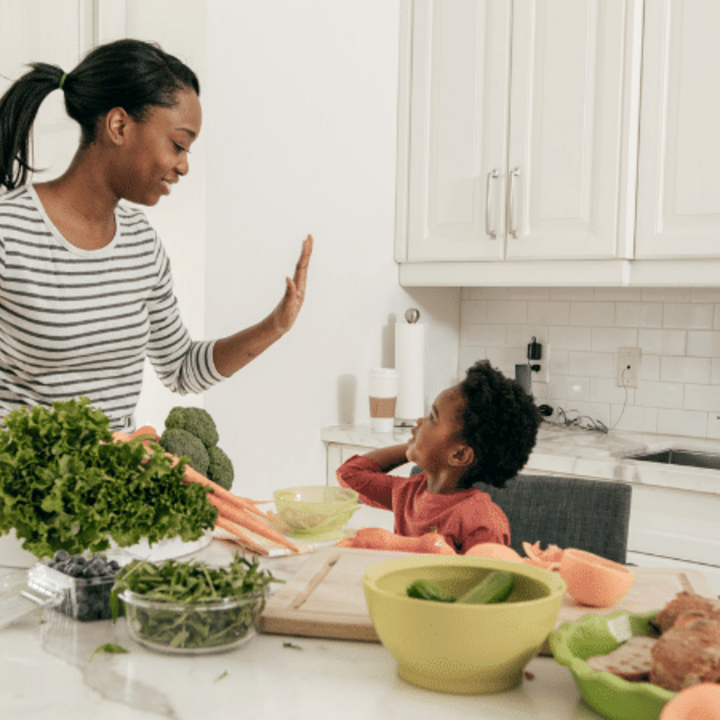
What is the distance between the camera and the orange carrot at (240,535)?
1.17 m

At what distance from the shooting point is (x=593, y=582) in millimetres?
902

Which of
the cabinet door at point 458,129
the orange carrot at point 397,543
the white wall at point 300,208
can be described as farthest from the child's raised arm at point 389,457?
the cabinet door at point 458,129

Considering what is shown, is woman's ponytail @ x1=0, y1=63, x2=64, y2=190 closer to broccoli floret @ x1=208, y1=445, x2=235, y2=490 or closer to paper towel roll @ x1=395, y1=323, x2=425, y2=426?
broccoli floret @ x1=208, y1=445, x2=235, y2=490

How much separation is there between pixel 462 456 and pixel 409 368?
1.42 metres

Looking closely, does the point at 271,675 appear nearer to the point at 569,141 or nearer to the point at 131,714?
the point at 131,714

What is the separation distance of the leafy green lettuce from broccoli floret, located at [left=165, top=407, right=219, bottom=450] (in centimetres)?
59

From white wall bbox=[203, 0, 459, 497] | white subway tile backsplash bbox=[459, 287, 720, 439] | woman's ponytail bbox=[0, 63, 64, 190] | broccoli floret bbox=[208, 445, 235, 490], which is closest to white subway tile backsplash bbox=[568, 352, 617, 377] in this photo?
white subway tile backsplash bbox=[459, 287, 720, 439]

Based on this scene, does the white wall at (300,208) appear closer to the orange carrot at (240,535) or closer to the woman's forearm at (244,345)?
the woman's forearm at (244,345)

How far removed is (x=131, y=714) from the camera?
694 millimetres

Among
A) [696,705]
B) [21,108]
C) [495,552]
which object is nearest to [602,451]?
[495,552]

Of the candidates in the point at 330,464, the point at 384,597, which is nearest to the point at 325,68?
the point at 330,464

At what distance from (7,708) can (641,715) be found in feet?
1.71

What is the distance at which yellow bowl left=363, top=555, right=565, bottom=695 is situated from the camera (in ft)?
2.35

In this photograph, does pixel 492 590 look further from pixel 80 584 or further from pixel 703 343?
pixel 703 343
